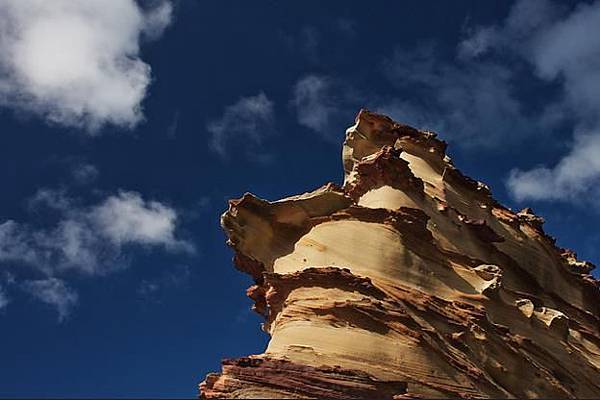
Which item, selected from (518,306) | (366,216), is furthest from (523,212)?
(366,216)

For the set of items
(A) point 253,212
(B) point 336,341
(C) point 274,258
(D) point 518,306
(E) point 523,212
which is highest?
(E) point 523,212

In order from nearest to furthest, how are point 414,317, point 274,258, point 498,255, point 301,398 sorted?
point 301,398 < point 414,317 < point 274,258 < point 498,255

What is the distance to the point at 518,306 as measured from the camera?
20.4 metres

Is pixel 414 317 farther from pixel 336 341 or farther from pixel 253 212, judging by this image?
pixel 253 212

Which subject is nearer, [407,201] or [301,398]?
[301,398]

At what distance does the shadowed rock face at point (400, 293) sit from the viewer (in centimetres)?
1479

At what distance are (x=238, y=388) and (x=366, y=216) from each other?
7128 mm

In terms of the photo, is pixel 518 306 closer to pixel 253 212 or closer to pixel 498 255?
pixel 498 255

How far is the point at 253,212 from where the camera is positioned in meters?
20.3

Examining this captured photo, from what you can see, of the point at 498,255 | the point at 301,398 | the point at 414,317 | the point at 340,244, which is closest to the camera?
the point at 301,398

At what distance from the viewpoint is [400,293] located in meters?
17.0

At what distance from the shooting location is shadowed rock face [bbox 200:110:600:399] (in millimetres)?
14789

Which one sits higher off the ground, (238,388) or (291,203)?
(291,203)

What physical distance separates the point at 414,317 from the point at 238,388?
5089 mm
